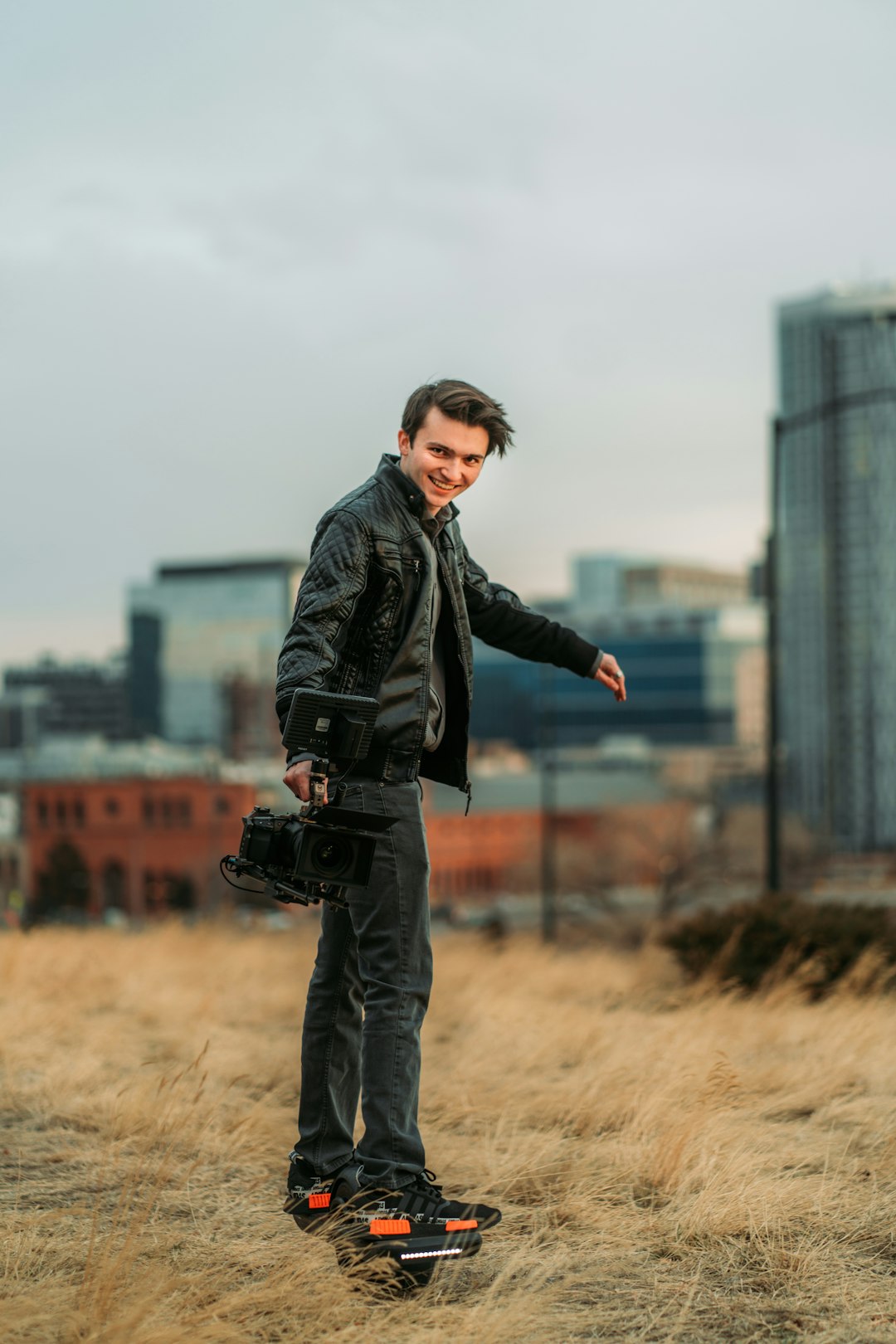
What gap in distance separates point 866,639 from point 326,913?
164533mm

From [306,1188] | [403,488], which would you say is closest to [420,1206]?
[306,1188]

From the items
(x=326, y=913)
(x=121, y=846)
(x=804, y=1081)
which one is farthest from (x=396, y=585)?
(x=121, y=846)

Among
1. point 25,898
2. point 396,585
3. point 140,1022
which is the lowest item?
point 25,898

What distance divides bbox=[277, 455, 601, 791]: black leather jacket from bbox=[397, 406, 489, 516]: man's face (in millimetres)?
42

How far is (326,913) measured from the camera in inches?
168

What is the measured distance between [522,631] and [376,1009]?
117cm

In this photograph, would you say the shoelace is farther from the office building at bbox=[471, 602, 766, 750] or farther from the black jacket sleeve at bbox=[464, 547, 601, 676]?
the office building at bbox=[471, 602, 766, 750]

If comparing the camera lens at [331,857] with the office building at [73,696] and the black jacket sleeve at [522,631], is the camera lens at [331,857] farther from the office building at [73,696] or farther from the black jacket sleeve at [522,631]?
the office building at [73,696]

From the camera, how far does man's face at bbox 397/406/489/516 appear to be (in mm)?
4156

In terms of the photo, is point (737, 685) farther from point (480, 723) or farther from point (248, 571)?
point (248, 571)

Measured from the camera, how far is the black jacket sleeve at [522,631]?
15.1 feet

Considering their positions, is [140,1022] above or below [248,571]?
below

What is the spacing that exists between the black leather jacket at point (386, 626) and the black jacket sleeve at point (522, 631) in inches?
9.2

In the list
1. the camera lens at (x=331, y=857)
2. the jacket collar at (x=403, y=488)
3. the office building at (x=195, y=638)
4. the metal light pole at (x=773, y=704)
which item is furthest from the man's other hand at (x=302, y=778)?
the office building at (x=195, y=638)
